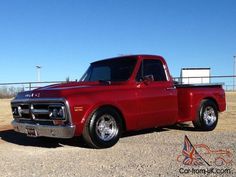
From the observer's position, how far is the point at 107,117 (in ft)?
30.7

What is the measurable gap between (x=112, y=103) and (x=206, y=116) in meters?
3.65

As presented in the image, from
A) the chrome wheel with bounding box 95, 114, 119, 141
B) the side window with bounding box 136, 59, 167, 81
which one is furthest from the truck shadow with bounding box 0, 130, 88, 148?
the side window with bounding box 136, 59, 167, 81

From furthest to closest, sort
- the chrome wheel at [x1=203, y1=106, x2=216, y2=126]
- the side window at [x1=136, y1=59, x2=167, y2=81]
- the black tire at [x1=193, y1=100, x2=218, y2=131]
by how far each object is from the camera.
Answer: the chrome wheel at [x1=203, y1=106, x2=216, y2=126] → the black tire at [x1=193, y1=100, x2=218, y2=131] → the side window at [x1=136, y1=59, x2=167, y2=81]

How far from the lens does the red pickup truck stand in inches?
349

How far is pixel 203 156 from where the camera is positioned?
8.12m

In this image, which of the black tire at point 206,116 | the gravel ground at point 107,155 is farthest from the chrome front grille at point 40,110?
the black tire at point 206,116

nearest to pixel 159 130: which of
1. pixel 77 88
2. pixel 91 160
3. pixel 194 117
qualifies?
pixel 194 117

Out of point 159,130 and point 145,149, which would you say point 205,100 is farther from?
point 145,149

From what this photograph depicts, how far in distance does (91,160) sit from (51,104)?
5.12 ft

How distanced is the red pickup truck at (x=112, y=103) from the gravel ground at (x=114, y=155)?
396 mm

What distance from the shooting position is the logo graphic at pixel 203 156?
7.57m

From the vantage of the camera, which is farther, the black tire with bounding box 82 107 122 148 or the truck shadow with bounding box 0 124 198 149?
the truck shadow with bounding box 0 124 198 149

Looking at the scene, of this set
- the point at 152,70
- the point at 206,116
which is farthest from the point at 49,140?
the point at 206,116

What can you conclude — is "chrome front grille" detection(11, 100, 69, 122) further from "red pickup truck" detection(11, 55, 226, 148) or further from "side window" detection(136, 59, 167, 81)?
"side window" detection(136, 59, 167, 81)
